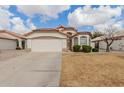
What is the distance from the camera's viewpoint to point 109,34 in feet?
110

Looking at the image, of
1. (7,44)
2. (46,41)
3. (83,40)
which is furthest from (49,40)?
(7,44)

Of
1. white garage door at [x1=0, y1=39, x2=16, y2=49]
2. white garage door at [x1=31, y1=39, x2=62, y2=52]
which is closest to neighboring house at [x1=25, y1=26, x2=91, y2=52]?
white garage door at [x1=31, y1=39, x2=62, y2=52]

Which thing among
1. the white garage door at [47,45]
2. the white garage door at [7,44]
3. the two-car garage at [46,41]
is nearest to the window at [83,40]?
the two-car garage at [46,41]

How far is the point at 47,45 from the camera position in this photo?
98.4 feet

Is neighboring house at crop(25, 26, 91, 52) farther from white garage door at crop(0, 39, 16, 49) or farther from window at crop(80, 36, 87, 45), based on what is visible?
white garage door at crop(0, 39, 16, 49)

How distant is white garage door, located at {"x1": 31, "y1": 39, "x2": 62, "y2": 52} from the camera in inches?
1173

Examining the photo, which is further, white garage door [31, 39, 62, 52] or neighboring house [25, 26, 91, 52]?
neighboring house [25, 26, 91, 52]

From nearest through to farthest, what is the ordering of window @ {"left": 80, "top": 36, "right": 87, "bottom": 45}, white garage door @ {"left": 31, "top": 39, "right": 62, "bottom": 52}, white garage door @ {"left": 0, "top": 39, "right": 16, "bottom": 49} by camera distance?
white garage door @ {"left": 31, "top": 39, "right": 62, "bottom": 52}, white garage door @ {"left": 0, "top": 39, "right": 16, "bottom": 49}, window @ {"left": 80, "top": 36, "right": 87, "bottom": 45}

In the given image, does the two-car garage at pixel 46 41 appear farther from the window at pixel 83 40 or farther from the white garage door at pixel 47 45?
the window at pixel 83 40

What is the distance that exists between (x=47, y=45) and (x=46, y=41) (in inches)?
26.7

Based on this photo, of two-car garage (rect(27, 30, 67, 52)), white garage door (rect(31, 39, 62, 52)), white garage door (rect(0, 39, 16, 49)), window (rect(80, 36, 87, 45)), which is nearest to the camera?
white garage door (rect(31, 39, 62, 52))

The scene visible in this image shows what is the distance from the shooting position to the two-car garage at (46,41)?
29.9 metres

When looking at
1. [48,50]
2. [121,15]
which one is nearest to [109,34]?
[121,15]
